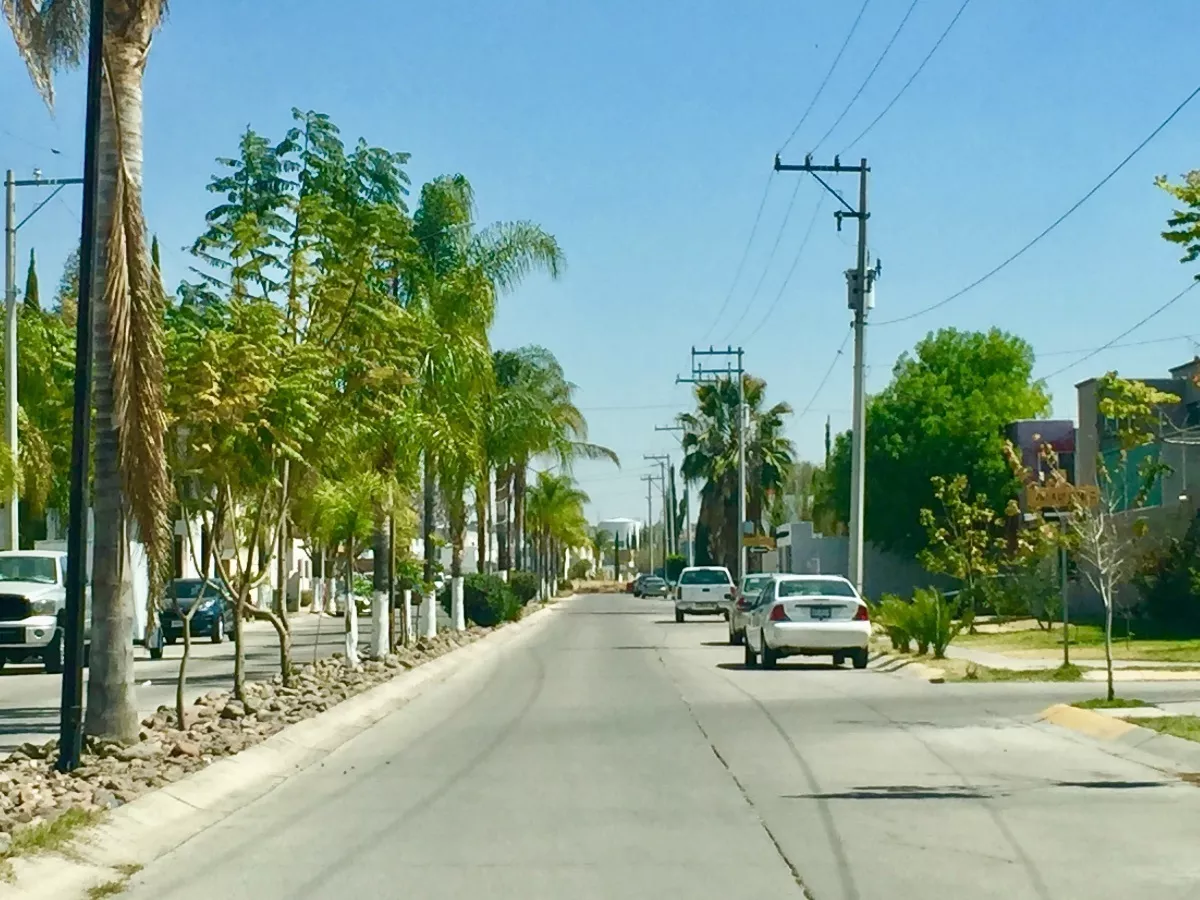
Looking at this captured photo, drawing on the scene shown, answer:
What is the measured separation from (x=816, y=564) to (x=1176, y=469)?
1170 cm

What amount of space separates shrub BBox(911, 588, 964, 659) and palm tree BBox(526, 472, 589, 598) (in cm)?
4741

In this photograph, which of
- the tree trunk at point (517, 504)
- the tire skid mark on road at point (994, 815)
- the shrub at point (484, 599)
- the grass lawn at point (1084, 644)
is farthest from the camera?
the tree trunk at point (517, 504)

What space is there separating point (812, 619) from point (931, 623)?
113 inches

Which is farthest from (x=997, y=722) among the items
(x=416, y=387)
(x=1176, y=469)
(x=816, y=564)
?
(x=816, y=564)

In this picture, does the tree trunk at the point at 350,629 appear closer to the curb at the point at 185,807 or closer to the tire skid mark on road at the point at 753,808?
the curb at the point at 185,807

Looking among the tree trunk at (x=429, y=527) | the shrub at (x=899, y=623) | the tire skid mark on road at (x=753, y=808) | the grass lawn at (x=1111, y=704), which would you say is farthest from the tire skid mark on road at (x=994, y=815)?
the tree trunk at (x=429, y=527)

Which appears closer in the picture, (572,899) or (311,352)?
(572,899)

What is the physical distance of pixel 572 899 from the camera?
9352 millimetres

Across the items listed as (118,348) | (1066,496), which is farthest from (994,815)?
(1066,496)

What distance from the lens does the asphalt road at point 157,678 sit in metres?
20.1

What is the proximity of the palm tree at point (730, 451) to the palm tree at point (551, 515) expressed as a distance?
6.95m

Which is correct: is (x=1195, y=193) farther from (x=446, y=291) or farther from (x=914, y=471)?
(x=914, y=471)

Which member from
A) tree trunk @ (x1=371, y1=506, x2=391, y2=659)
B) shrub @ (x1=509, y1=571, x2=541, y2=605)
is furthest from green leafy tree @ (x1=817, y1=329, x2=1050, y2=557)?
tree trunk @ (x1=371, y1=506, x2=391, y2=659)

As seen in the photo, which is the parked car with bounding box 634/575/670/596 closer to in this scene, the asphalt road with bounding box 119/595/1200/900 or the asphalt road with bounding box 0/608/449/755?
the asphalt road with bounding box 0/608/449/755
